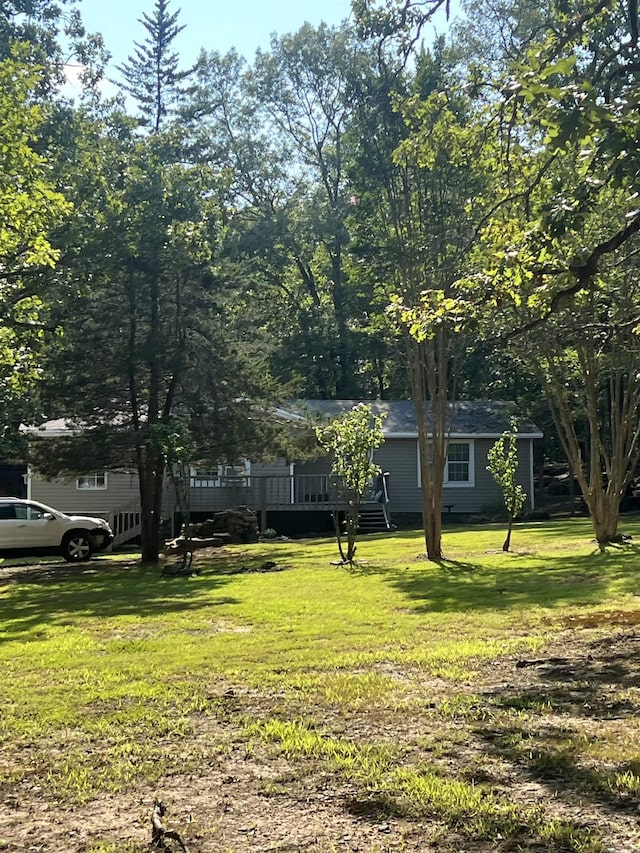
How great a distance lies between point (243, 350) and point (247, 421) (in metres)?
1.42

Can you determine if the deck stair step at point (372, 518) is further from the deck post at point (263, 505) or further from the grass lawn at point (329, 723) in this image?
the grass lawn at point (329, 723)

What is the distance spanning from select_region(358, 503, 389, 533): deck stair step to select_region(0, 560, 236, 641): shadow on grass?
953cm

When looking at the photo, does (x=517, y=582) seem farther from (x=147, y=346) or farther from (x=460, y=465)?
(x=460, y=465)

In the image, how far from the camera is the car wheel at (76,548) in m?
19.8

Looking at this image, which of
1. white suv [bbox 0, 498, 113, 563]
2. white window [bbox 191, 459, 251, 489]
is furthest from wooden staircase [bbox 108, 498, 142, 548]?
white suv [bbox 0, 498, 113, 563]

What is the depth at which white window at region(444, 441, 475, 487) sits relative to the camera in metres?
29.0

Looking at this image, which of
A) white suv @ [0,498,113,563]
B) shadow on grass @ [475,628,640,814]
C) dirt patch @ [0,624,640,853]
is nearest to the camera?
dirt patch @ [0,624,640,853]

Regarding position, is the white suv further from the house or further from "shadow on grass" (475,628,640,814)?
"shadow on grass" (475,628,640,814)

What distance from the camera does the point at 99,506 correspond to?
27234 mm

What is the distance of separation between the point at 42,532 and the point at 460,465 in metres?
14.8

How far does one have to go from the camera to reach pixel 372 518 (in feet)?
85.4

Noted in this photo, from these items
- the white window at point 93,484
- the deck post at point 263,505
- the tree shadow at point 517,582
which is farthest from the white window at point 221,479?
the tree shadow at point 517,582

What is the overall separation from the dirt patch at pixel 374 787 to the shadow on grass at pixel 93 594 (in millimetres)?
5009

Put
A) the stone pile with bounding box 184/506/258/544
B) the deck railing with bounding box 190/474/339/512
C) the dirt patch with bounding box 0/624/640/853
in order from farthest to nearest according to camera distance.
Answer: the deck railing with bounding box 190/474/339/512
the stone pile with bounding box 184/506/258/544
the dirt patch with bounding box 0/624/640/853
